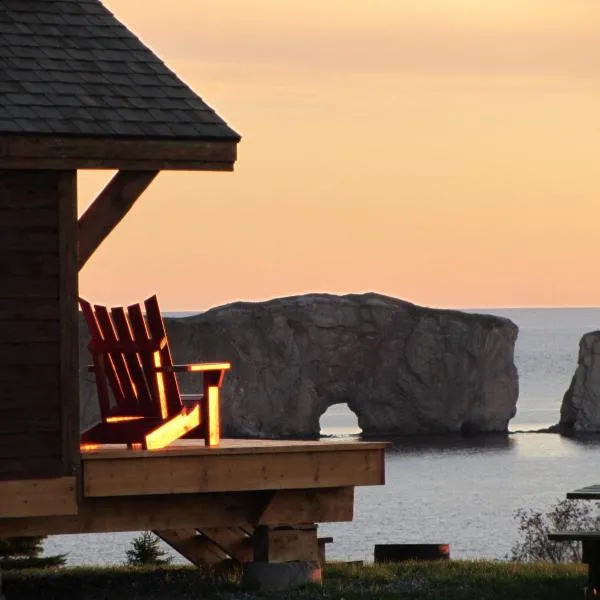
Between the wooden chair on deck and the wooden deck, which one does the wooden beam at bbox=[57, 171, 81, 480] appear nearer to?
the wooden deck

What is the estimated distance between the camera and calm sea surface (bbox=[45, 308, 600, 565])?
4691 centimetres

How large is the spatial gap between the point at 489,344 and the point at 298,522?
86.9 metres

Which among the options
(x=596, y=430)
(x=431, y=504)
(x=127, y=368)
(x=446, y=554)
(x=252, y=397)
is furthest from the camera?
(x=596, y=430)

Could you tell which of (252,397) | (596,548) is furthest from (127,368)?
(252,397)

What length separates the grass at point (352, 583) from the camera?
42.8ft

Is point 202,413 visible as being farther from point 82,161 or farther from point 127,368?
point 82,161

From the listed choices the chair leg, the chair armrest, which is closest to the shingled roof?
the chair armrest

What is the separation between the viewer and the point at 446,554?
15.9 metres

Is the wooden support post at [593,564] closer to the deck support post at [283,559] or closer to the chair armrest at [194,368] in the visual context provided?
the deck support post at [283,559]

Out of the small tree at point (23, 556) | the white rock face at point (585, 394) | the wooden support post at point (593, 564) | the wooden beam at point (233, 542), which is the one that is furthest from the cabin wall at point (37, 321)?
the white rock face at point (585, 394)

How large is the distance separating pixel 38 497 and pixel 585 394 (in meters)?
93.7

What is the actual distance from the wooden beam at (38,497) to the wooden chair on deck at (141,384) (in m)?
0.76

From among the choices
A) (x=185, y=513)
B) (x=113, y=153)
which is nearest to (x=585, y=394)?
(x=185, y=513)

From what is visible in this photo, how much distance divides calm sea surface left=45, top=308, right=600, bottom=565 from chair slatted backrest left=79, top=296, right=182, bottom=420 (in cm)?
2430
